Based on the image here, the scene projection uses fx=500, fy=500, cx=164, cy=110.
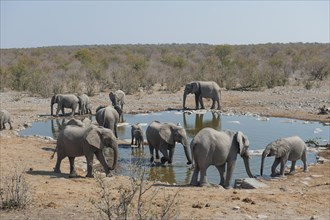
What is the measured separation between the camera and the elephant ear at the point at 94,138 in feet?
39.0

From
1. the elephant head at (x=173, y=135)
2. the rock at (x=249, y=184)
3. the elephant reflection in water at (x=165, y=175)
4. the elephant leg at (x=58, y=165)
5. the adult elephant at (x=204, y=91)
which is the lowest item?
the elephant reflection in water at (x=165, y=175)

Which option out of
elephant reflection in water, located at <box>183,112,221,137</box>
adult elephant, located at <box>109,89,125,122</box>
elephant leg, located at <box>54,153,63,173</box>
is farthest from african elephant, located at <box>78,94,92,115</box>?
elephant leg, located at <box>54,153,63,173</box>

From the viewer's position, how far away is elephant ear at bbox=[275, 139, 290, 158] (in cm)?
1279

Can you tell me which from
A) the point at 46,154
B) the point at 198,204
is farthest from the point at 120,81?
the point at 198,204

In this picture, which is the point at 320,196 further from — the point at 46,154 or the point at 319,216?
the point at 46,154

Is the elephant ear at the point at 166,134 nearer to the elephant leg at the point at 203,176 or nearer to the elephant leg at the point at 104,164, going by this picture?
the elephant leg at the point at 104,164

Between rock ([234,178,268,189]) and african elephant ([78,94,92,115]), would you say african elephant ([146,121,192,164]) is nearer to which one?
rock ([234,178,268,189])

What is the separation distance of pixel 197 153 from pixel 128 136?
766 centimetres

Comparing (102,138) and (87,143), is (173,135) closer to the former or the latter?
(102,138)

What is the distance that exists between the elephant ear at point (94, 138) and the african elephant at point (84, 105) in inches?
459

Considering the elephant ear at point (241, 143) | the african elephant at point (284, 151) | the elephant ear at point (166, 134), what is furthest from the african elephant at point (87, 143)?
the african elephant at point (284, 151)

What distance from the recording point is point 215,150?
11.3 m

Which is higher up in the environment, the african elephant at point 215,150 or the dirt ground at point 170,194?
the african elephant at point 215,150

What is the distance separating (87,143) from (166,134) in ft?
9.33
